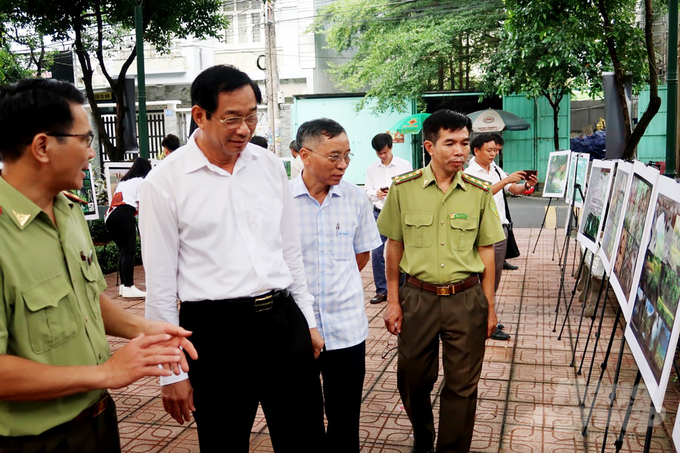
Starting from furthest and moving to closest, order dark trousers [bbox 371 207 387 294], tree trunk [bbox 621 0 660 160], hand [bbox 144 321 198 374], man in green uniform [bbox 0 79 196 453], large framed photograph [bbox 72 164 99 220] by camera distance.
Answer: large framed photograph [bbox 72 164 99 220] < dark trousers [bbox 371 207 387 294] < tree trunk [bbox 621 0 660 160] < hand [bbox 144 321 198 374] < man in green uniform [bbox 0 79 196 453]

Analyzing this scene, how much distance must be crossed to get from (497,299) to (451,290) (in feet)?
13.8

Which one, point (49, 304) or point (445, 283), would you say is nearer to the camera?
point (49, 304)

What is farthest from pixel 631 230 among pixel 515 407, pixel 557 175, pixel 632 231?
pixel 557 175

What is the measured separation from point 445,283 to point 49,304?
2.22 m

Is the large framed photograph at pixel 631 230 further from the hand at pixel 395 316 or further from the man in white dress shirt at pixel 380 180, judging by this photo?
the man in white dress shirt at pixel 380 180

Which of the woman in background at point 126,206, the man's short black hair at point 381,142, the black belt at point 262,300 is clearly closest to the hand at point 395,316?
the black belt at point 262,300

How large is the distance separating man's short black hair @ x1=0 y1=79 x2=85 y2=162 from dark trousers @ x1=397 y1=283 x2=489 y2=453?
2219 millimetres

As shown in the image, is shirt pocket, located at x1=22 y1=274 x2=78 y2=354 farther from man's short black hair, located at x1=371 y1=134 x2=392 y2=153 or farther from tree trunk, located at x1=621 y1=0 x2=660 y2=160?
man's short black hair, located at x1=371 y1=134 x2=392 y2=153

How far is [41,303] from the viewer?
1.75 metres

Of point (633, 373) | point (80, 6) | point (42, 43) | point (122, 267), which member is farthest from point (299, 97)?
point (633, 373)

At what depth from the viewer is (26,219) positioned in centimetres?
177

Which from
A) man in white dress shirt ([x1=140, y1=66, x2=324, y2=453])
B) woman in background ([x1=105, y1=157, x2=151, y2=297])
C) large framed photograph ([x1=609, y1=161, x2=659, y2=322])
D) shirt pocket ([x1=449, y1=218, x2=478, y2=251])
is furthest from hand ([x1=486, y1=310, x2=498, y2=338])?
woman in background ([x1=105, y1=157, x2=151, y2=297])

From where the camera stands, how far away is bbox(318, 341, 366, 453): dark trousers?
3.24 meters

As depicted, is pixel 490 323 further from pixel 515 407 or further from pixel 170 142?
pixel 170 142
